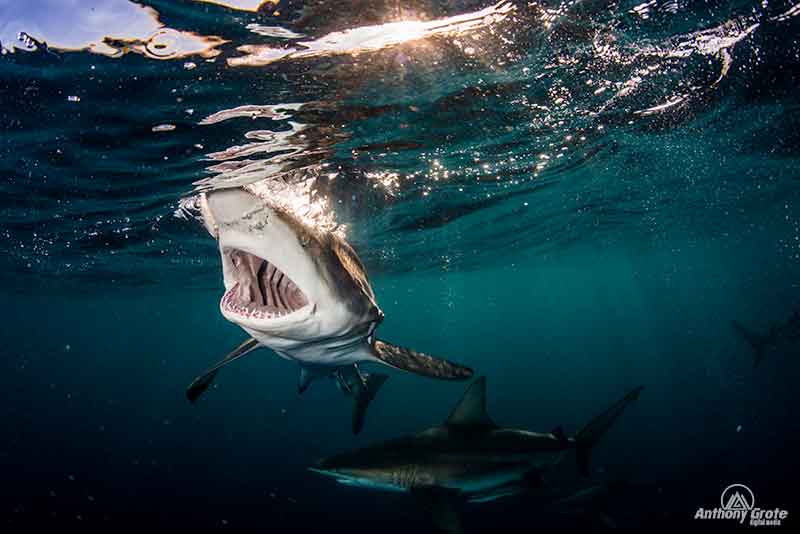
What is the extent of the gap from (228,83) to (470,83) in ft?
12.7

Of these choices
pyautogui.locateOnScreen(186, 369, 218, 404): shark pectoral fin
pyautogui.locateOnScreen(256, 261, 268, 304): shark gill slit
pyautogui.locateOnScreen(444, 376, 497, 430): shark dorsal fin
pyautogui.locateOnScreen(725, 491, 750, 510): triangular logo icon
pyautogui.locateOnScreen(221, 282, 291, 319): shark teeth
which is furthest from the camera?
pyautogui.locateOnScreen(725, 491, 750, 510): triangular logo icon

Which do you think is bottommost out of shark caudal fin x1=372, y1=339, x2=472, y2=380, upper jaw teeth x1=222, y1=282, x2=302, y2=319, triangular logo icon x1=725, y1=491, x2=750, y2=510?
triangular logo icon x1=725, y1=491, x2=750, y2=510

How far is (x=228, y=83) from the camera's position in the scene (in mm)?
6195

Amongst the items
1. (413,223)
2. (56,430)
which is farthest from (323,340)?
(56,430)

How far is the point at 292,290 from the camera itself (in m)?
4.25

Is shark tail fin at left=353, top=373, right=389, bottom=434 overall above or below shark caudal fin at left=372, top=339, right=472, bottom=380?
below

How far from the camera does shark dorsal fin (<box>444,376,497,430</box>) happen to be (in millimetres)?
5695

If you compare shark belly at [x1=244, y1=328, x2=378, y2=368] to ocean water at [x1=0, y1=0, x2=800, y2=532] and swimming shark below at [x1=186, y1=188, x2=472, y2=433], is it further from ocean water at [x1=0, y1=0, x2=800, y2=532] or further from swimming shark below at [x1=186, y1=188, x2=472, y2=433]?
ocean water at [x1=0, y1=0, x2=800, y2=532]

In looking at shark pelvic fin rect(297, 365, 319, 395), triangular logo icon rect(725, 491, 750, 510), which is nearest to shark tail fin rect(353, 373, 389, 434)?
shark pelvic fin rect(297, 365, 319, 395)

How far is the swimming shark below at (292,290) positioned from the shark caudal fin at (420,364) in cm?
1

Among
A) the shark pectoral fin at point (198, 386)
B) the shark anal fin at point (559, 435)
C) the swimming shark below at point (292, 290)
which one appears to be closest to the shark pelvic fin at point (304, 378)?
the shark pectoral fin at point (198, 386)

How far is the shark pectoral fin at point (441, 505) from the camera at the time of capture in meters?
4.91

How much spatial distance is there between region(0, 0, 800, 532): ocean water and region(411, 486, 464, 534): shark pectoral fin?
4452 mm

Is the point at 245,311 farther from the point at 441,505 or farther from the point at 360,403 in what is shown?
the point at 360,403
